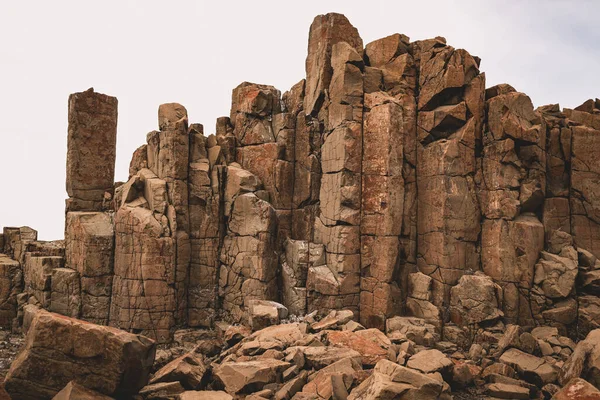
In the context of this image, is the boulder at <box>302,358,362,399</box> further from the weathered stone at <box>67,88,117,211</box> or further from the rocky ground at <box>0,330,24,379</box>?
the weathered stone at <box>67,88,117,211</box>

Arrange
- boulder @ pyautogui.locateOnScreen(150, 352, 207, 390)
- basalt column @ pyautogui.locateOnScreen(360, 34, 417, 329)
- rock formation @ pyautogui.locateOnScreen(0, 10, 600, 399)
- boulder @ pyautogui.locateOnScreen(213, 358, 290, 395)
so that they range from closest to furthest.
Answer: boulder @ pyautogui.locateOnScreen(213, 358, 290, 395) → boulder @ pyautogui.locateOnScreen(150, 352, 207, 390) → rock formation @ pyautogui.locateOnScreen(0, 10, 600, 399) → basalt column @ pyautogui.locateOnScreen(360, 34, 417, 329)

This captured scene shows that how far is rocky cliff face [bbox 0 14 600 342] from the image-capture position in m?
16.8

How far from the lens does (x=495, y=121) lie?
1738 cm

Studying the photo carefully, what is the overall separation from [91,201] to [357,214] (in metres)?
12.7

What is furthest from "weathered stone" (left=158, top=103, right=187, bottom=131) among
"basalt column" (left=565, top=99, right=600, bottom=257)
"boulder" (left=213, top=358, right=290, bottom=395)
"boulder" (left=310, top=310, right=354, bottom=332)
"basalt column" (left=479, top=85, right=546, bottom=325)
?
"basalt column" (left=565, top=99, right=600, bottom=257)

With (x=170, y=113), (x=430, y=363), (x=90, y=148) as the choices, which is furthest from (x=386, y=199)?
(x=90, y=148)

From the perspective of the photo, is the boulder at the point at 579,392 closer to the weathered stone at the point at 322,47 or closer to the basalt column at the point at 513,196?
the basalt column at the point at 513,196

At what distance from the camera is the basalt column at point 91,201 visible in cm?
1759

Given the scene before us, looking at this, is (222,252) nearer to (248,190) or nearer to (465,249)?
(248,190)

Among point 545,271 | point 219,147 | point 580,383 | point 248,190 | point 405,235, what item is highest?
point 219,147

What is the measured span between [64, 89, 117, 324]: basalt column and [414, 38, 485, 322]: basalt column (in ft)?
45.8

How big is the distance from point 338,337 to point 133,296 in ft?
30.2

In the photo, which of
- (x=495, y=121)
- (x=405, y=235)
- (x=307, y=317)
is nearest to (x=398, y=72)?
(x=495, y=121)

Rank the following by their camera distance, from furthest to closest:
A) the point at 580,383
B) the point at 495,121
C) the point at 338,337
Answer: the point at 495,121, the point at 338,337, the point at 580,383
